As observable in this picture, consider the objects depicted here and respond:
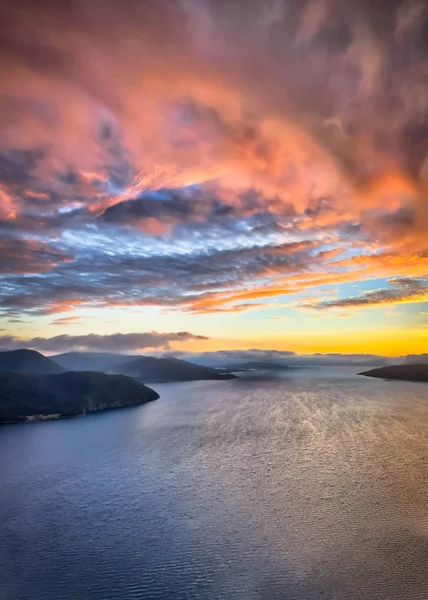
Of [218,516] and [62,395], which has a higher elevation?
[62,395]

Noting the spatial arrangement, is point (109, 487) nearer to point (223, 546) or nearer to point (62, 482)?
point (62, 482)

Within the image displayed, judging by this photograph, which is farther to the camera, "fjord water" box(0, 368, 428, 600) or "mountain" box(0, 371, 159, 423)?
"mountain" box(0, 371, 159, 423)

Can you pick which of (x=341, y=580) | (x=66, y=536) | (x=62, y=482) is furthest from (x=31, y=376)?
(x=341, y=580)

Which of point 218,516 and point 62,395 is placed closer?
point 218,516

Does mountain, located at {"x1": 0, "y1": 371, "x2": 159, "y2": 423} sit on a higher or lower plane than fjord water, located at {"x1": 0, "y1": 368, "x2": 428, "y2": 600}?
higher

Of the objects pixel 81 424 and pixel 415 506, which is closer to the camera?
pixel 415 506
